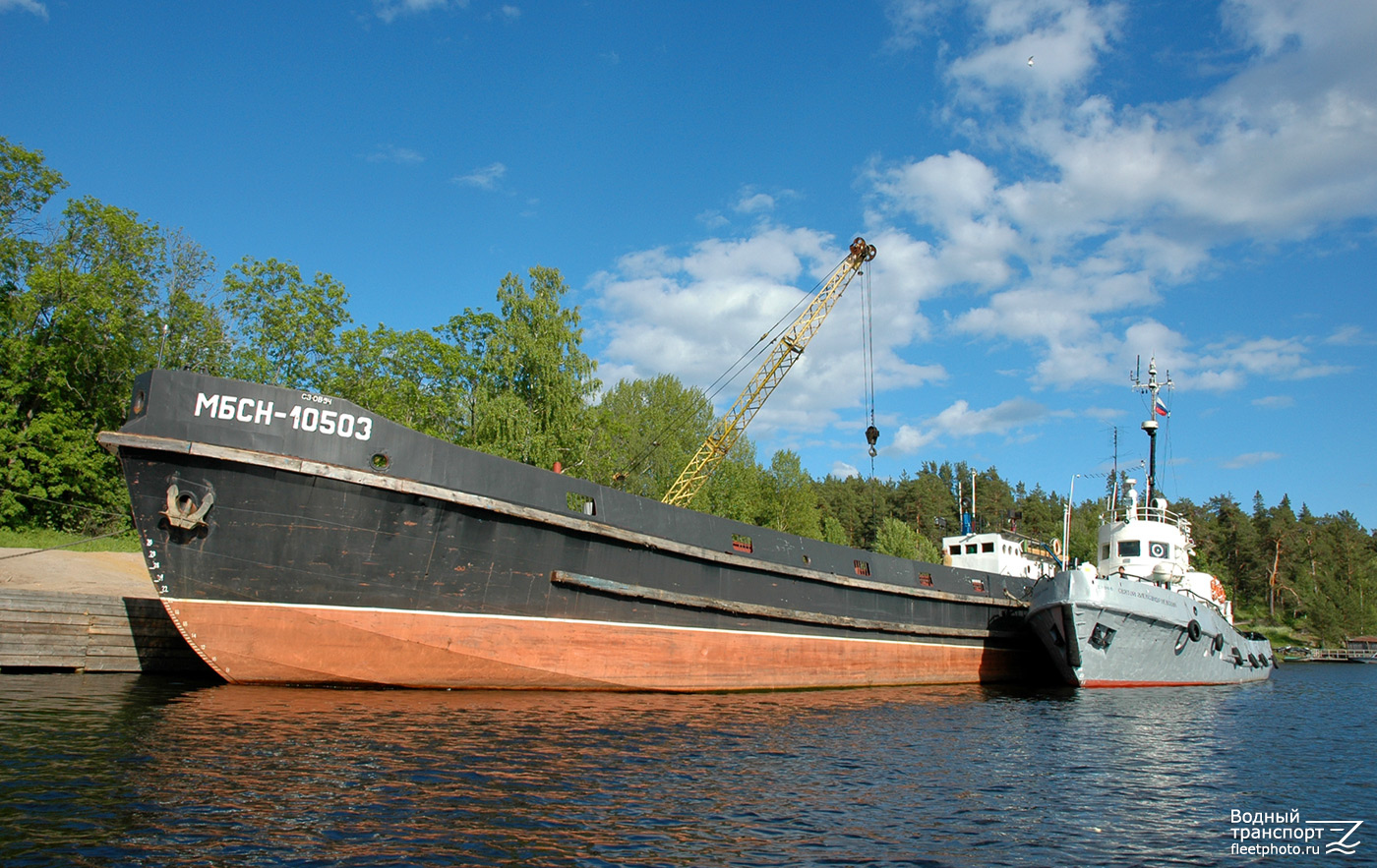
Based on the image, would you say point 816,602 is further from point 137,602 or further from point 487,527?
point 137,602

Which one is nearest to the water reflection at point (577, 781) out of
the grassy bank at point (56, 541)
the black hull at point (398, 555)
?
the black hull at point (398, 555)

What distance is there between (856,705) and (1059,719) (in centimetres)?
347

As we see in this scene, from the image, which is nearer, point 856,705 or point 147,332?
point 856,705

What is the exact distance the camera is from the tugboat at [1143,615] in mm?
18406

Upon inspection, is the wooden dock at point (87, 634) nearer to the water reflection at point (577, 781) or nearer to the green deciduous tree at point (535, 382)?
the water reflection at point (577, 781)

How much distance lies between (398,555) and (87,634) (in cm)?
548

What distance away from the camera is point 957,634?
61.9ft

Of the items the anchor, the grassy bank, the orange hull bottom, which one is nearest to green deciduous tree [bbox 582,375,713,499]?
the grassy bank

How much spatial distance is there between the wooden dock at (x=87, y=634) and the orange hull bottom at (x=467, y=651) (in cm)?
269

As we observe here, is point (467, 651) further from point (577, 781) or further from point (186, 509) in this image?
point (577, 781)

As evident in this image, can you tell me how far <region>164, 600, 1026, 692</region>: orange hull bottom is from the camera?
10688mm

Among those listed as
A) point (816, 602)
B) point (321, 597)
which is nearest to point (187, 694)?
point (321, 597)

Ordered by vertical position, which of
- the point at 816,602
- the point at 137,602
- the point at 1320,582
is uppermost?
the point at 1320,582

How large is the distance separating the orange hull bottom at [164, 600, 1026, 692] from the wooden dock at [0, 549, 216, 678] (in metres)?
2.69
